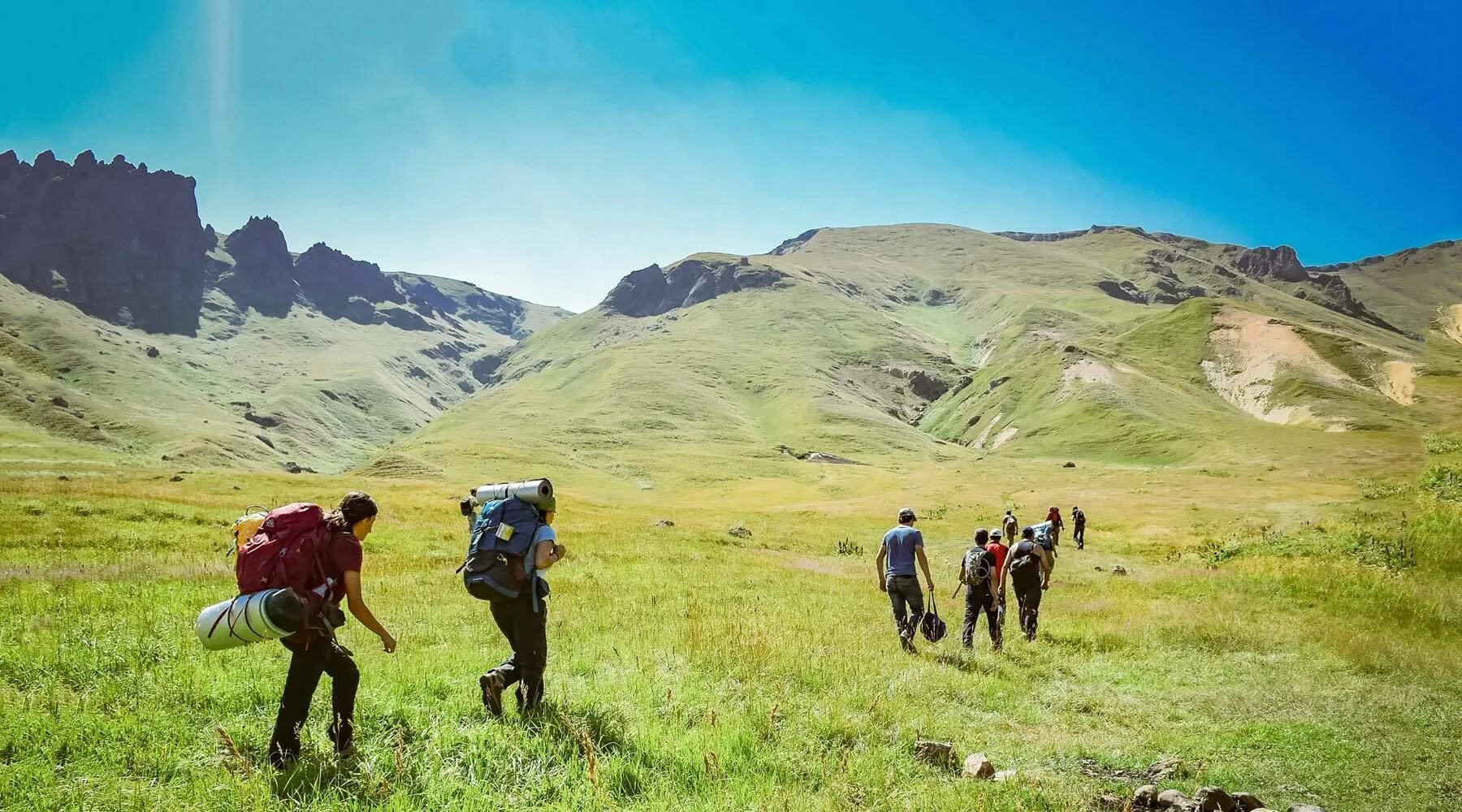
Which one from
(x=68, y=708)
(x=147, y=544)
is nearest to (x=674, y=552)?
(x=147, y=544)

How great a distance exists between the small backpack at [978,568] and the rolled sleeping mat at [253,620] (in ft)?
36.2

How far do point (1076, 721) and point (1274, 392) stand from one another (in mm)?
153334

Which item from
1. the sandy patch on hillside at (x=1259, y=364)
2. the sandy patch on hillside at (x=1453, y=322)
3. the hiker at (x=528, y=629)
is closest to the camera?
the hiker at (x=528, y=629)

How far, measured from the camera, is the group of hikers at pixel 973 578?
12.0 meters

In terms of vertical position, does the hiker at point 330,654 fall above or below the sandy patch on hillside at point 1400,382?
below

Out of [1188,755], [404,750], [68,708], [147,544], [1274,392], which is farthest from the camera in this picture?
[1274,392]

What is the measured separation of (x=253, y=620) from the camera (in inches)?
199

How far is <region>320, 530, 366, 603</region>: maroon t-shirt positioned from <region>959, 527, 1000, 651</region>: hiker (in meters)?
10.6

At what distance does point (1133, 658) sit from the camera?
12.5 meters

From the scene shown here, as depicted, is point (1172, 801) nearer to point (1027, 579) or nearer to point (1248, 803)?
point (1248, 803)

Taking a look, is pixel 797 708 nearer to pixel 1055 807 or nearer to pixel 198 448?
pixel 1055 807

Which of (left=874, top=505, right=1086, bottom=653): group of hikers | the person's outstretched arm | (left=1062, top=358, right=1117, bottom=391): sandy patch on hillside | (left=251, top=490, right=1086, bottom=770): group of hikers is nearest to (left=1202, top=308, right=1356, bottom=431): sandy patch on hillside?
(left=1062, top=358, right=1117, bottom=391): sandy patch on hillside

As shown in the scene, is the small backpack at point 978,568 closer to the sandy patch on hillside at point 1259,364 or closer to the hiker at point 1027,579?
the hiker at point 1027,579

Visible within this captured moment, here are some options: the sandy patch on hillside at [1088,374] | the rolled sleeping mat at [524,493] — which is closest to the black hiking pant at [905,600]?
the rolled sleeping mat at [524,493]
